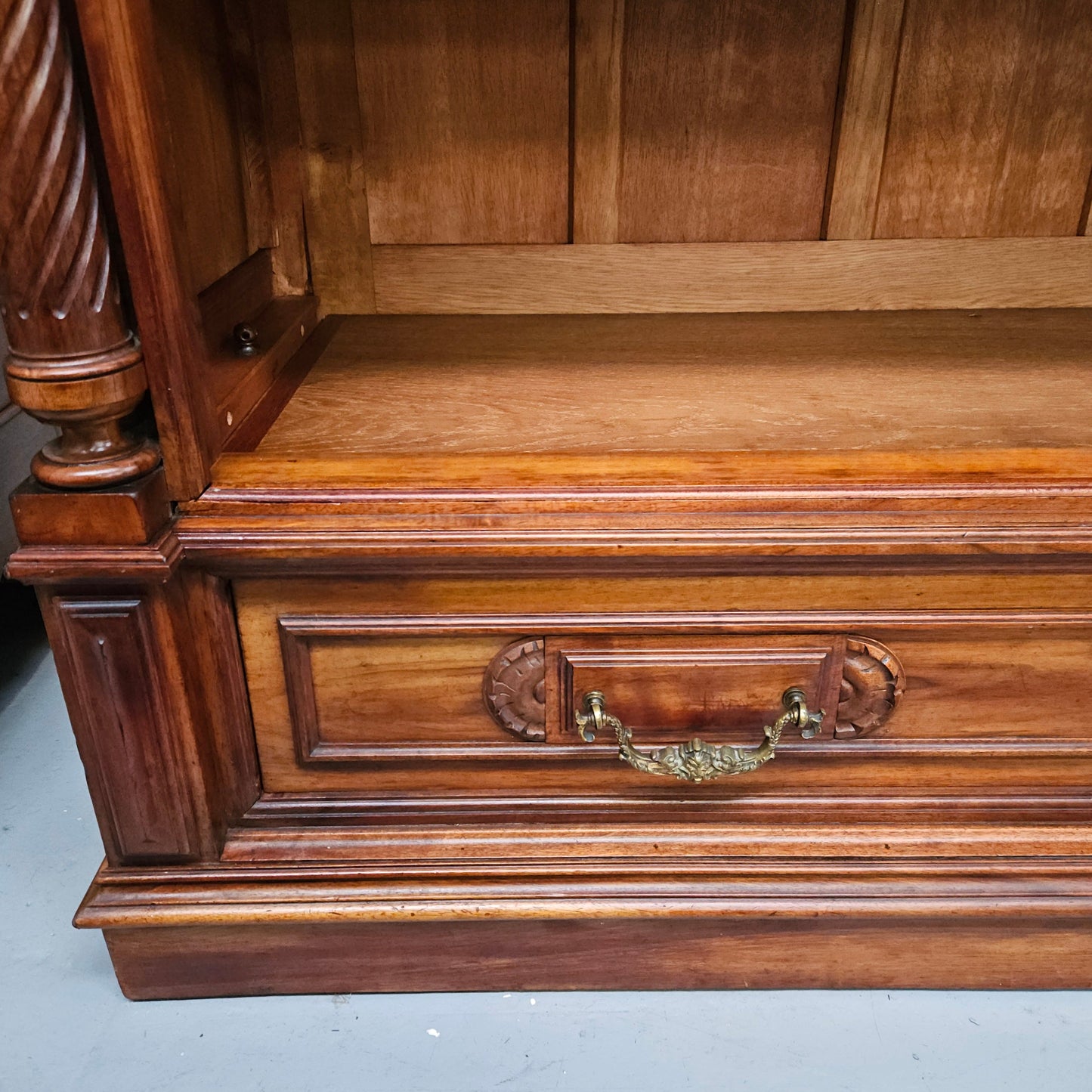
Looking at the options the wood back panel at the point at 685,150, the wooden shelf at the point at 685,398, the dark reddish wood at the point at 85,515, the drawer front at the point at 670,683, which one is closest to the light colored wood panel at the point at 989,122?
the wood back panel at the point at 685,150

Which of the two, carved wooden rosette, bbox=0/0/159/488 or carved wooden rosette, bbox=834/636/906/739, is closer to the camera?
carved wooden rosette, bbox=0/0/159/488

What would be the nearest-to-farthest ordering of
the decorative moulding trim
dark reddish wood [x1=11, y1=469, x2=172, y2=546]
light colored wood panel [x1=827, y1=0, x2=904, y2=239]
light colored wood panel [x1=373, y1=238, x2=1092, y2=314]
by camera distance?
dark reddish wood [x1=11, y1=469, x2=172, y2=546]
the decorative moulding trim
light colored wood panel [x1=827, y1=0, x2=904, y2=239]
light colored wood panel [x1=373, y1=238, x2=1092, y2=314]

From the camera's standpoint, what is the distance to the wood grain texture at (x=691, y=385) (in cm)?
86

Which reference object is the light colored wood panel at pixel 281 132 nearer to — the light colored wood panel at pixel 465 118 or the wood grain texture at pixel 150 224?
the light colored wood panel at pixel 465 118

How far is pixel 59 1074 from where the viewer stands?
86 centimetres

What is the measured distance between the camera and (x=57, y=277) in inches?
26.3

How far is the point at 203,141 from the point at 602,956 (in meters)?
0.89

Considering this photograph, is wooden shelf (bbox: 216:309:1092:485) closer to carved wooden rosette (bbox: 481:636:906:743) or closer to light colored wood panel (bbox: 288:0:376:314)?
light colored wood panel (bbox: 288:0:376:314)

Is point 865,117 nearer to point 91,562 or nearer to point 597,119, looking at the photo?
point 597,119

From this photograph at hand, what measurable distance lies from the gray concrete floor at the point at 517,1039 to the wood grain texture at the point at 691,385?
0.55m

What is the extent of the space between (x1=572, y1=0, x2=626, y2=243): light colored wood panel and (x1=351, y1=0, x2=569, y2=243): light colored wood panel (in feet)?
0.06

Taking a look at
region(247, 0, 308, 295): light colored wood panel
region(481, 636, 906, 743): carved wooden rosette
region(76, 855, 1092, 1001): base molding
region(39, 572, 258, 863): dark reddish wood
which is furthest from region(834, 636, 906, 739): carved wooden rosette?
region(247, 0, 308, 295): light colored wood panel

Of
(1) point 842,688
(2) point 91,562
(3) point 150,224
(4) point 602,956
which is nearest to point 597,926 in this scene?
(4) point 602,956

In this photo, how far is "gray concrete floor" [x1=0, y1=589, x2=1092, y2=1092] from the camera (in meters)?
0.86
